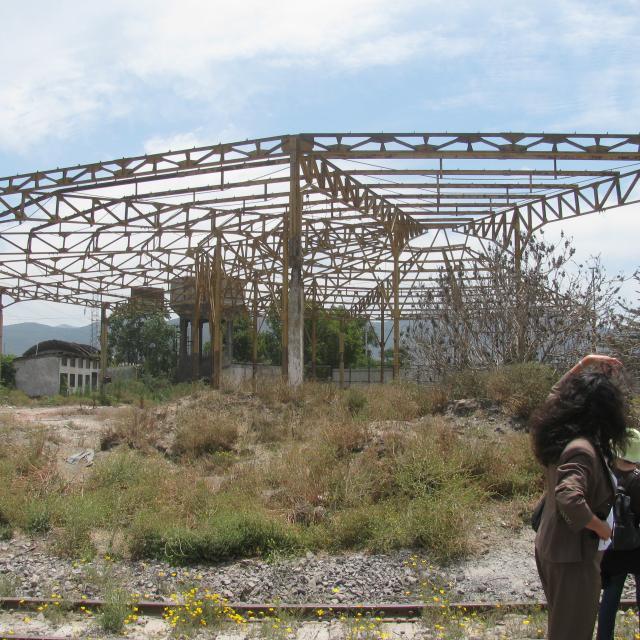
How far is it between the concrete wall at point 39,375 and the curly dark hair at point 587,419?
41237 mm

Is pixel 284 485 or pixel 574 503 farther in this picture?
pixel 284 485

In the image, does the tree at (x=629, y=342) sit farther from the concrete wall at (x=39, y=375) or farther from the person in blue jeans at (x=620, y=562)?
the concrete wall at (x=39, y=375)

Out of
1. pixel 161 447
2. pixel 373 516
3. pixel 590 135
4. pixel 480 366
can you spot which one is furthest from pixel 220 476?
pixel 590 135

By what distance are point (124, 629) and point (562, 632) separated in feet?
12.8

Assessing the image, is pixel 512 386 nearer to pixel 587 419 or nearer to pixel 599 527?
pixel 587 419

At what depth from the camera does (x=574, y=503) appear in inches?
141

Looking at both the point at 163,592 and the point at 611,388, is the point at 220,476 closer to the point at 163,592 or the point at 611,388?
the point at 163,592

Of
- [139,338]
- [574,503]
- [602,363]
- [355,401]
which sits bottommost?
[574,503]

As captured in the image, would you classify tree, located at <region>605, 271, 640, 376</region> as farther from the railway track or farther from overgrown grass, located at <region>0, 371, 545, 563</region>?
the railway track

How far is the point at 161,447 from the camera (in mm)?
12992

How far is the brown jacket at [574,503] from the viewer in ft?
11.9

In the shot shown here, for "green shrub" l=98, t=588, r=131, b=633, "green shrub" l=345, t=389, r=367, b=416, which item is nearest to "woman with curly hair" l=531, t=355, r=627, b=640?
"green shrub" l=98, t=588, r=131, b=633

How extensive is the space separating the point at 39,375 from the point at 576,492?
43.1 metres

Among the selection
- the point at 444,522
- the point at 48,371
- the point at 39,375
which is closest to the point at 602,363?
the point at 444,522
